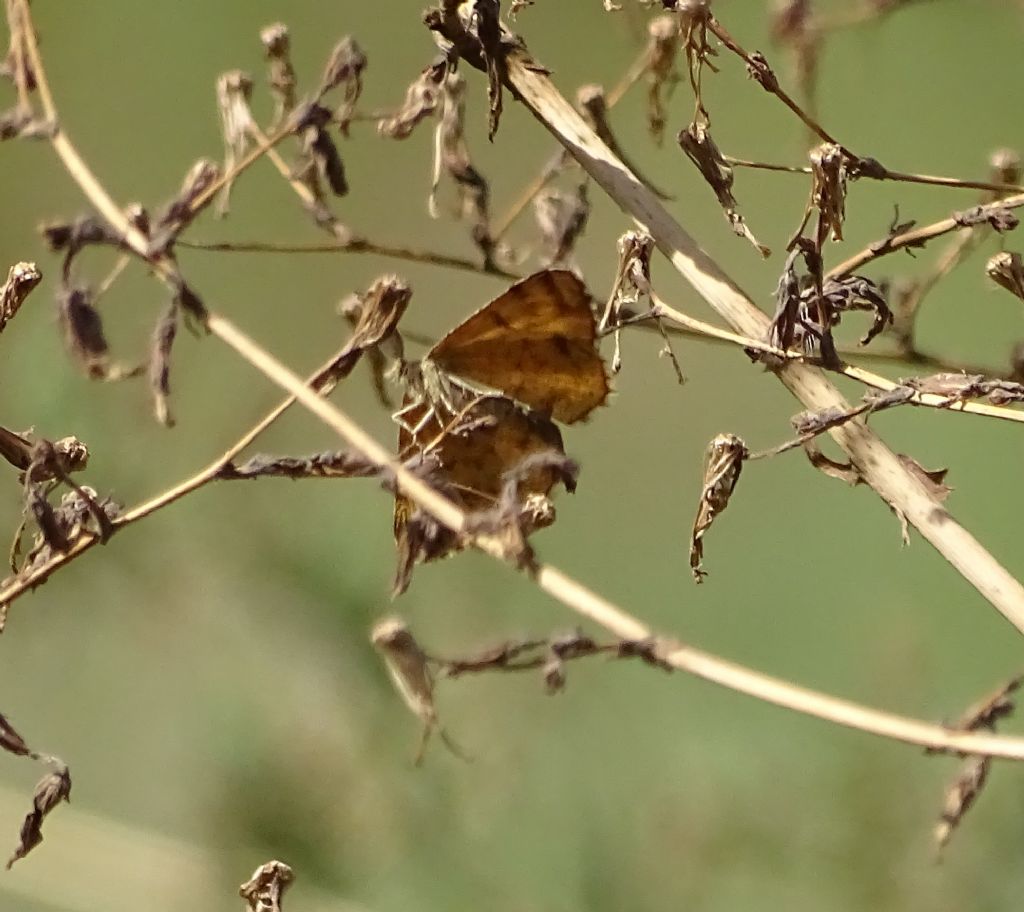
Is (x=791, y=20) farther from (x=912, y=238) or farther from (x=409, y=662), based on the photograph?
(x=409, y=662)

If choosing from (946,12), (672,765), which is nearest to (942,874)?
(672,765)

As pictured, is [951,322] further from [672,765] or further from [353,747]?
[353,747]

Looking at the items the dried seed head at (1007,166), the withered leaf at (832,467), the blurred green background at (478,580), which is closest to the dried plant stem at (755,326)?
the withered leaf at (832,467)

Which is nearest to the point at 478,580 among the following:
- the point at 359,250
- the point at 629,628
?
the point at 359,250

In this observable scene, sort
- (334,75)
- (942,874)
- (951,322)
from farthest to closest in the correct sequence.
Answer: (951,322)
(942,874)
(334,75)

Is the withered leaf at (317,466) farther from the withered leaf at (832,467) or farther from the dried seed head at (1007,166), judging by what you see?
the dried seed head at (1007,166)

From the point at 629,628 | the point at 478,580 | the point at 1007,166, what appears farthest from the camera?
the point at 478,580
